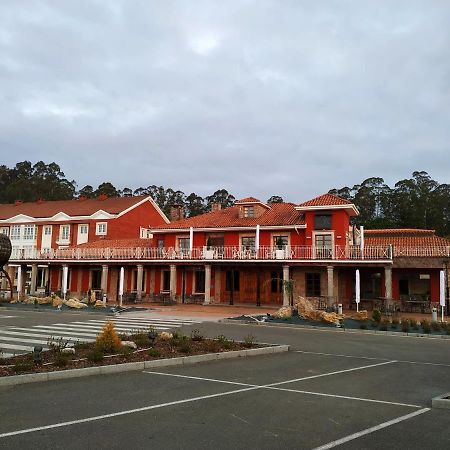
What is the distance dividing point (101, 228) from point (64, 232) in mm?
4648

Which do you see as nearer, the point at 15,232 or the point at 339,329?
the point at 339,329

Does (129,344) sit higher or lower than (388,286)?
lower

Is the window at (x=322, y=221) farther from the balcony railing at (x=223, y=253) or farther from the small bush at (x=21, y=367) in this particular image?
the small bush at (x=21, y=367)

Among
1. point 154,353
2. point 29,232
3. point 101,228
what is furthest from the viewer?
point 29,232

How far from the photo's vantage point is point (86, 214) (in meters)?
46.1

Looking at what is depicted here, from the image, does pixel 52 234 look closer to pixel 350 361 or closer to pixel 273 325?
Result: pixel 273 325

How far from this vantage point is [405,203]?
2611 inches

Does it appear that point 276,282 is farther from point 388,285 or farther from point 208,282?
point 388,285

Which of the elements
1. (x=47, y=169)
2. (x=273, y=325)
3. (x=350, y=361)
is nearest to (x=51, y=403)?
(x=350, y=361)

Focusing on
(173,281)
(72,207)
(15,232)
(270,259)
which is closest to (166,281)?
(173,281)

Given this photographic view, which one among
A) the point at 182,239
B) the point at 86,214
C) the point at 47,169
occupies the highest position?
the point at 47,169

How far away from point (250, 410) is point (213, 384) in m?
1.82

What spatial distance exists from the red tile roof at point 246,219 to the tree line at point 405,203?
27607 mm

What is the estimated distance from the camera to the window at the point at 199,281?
34.5 metres
